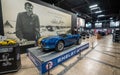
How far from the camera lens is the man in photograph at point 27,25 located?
4465 mm

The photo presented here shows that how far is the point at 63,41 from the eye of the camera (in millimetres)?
3756

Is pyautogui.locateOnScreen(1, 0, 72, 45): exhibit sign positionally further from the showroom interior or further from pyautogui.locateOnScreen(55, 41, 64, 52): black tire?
pyautogui.locateOnScreen(55, 41, 64, 52): black tire

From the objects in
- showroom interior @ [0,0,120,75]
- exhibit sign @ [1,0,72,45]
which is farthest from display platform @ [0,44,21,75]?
exhibit sign @ [1,0,72,45]

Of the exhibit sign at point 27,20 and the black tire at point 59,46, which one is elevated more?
the exhibit sign at point 27,20

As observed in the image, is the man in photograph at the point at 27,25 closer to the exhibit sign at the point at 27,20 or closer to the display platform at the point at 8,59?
the exhibit sign at the point at 27,20

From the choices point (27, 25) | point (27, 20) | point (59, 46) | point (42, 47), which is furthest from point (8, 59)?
point (27, 20)

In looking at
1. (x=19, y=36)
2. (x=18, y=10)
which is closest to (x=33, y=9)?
(x=18, y=10)

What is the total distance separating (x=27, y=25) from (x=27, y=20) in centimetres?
31

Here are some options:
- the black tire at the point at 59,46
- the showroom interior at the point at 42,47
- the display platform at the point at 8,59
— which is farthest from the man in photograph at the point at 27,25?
the display platform at the point at 8,59

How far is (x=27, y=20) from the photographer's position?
4.88 m

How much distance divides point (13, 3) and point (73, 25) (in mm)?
7112

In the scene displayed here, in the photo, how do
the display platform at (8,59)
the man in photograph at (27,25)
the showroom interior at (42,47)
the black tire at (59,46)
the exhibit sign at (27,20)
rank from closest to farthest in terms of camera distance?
the display platform at (8,59) → the showroom interior at (42,47) → the black tire at (59,46) → the exhibit sign at (27,20) → the man in photograph at (27,25)

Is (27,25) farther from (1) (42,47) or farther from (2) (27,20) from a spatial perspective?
(1) (42,47)

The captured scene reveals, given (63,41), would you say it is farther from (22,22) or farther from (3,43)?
(22,22)
